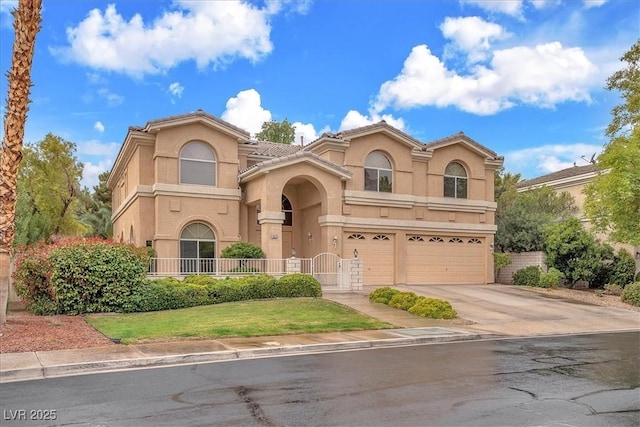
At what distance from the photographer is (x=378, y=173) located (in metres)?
27.2

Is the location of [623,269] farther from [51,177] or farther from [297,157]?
[51,177]

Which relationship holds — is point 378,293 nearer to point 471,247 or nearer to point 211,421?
point 471,247

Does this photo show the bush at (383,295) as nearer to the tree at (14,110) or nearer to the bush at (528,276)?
the bush at (528,276)

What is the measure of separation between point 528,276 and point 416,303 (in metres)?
12.4

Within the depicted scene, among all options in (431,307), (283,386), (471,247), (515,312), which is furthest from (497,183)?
(283,386)

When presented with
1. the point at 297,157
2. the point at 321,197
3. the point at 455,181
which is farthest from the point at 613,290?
the point at 297,157

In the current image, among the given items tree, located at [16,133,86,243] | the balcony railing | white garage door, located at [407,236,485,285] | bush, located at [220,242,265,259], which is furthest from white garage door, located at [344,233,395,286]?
tree, located at [16,133,86,243]

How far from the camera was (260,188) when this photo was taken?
23.8m

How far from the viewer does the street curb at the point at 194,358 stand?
8914 mm

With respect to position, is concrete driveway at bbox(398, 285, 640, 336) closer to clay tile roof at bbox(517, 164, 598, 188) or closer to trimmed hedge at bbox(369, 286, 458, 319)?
trimmed hedge at bbox(369, 286, 458, 319)

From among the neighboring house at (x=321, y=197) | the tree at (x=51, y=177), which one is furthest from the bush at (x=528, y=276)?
the tree at (x=51, y=177)

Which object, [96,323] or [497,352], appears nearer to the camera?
[497,352]

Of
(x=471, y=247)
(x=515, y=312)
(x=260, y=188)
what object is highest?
(x=260, y=188)

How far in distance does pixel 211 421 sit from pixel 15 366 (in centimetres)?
485
